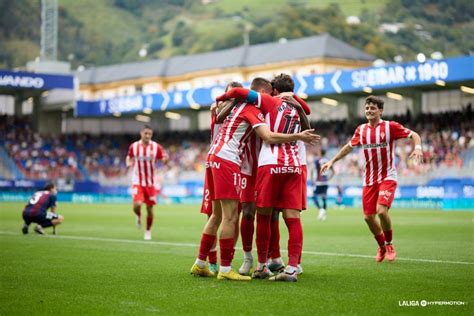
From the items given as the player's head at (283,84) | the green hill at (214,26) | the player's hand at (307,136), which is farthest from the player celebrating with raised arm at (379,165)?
the green hill at (214,26)

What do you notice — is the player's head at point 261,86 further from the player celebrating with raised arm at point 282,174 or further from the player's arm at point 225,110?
the player's arm at point 225,110

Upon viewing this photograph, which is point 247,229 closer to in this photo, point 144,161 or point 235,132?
point 235,132

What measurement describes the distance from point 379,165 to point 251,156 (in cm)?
313

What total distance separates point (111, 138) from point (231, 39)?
45338 millimetres

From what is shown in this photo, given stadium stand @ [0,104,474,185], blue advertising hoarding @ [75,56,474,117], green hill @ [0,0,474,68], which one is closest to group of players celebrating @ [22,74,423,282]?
stadium stand @ [0,104,474,185]

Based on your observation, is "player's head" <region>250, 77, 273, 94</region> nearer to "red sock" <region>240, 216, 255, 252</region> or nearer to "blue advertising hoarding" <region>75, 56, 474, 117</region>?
"red sock" <region>240, 216, 255, 252</region>

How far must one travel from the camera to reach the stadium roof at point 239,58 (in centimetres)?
6912

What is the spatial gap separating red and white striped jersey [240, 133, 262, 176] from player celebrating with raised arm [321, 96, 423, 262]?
8.13 feet

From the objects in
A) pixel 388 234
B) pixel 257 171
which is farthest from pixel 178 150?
pixel 257 171

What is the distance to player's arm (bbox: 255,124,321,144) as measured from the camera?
9.45m

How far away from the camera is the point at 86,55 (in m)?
114

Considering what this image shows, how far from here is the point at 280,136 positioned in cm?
950

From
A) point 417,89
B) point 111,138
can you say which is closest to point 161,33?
point 111,138

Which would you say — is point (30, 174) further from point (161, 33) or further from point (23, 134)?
point (161, 33)
